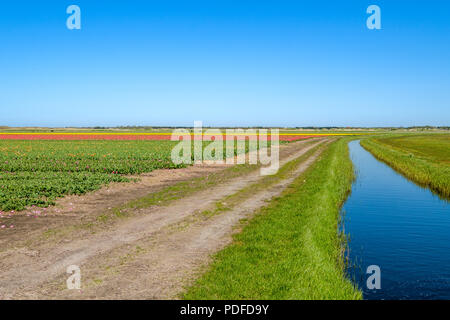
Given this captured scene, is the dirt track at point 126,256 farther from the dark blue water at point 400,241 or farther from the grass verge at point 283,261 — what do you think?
the dark blue water at point 400,241

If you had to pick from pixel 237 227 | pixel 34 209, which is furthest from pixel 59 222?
pixel 237 227

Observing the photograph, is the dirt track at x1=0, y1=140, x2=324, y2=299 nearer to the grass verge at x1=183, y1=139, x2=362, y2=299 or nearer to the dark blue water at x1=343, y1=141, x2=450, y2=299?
the grass verge at x1=183, y1=139, x2=362, y2=299

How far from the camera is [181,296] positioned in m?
6.12

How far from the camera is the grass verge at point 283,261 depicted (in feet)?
21.1

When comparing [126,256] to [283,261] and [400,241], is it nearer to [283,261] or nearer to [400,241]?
[283,261]

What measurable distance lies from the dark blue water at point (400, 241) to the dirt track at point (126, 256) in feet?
12.9

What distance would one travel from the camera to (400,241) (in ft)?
Answer: 36.0

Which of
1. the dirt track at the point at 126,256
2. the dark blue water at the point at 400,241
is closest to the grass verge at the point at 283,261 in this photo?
the dirt track at the point at 126,256

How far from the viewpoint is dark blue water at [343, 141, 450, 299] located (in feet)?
25.6

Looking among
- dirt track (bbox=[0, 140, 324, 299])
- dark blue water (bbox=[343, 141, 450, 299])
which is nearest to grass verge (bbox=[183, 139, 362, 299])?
dirt track (bbox=[0, 140, 324, 299])

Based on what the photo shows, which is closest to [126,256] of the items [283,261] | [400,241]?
[283,261]

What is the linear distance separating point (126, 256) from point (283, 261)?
3747mm

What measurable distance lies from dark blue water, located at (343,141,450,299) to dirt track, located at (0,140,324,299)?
12.9 ft
